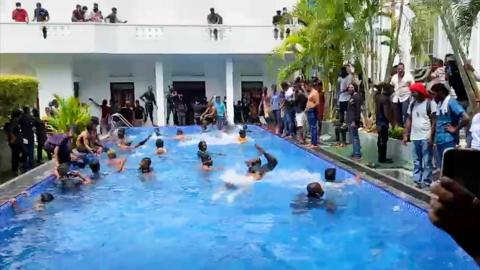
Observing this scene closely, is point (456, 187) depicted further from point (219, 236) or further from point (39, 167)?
point (39, 167)

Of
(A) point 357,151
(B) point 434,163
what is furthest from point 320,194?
(A) point 357,151

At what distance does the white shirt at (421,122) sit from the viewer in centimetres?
913

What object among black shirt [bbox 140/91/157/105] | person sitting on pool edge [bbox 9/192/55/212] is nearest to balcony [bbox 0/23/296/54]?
black shirt [bbox 140/91/157/105]

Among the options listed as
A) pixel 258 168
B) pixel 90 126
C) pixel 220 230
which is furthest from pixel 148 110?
pixel 220 230

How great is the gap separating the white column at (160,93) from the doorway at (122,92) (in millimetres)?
1944

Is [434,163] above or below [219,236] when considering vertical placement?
above

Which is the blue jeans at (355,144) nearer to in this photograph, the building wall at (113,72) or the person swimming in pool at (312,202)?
the person swimming in pool at (312,202)

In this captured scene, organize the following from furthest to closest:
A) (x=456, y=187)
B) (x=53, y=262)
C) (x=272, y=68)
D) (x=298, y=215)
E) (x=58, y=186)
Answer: (x=272, y=68) < (x=58, y=186) < (x=298, y=215) < (x=53, y=262) < (x=456, y=187)

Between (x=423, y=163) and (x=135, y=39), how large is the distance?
1960 cm

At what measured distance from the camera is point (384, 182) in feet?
33.6

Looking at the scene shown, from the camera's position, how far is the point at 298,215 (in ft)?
30.0

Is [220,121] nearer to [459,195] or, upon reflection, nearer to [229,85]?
[229,85]

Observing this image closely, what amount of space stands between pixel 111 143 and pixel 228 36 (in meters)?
9.77

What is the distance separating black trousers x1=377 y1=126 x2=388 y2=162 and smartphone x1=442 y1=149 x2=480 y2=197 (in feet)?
35.9
